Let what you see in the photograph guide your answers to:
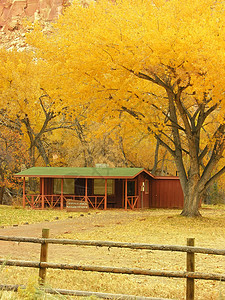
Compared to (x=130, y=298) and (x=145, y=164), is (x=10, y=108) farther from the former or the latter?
(x=130, y=298)

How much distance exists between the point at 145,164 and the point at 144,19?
3055 cm

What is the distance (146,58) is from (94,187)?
16.4 meters

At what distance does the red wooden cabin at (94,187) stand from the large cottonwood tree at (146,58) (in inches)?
360

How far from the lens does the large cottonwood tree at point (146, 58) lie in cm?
1829

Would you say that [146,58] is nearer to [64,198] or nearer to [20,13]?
[64,198]

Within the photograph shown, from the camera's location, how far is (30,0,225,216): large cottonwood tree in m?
18.3

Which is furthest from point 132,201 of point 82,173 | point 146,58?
point 146,58

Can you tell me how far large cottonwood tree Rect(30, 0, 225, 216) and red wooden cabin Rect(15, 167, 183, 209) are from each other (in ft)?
30.0

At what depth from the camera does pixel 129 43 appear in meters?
19.0

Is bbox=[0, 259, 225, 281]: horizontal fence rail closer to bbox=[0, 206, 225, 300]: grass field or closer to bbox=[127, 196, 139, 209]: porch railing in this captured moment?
bbox=[0, 206, 225, 300]: grass field

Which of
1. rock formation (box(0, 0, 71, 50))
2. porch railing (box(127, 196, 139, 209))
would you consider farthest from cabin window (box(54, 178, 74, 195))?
rock formation (box(0, 0, 71, 50))

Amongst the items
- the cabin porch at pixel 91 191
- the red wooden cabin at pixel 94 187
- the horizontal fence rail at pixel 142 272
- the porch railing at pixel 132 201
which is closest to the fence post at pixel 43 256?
the horizontal fence rail at pixel 142 272

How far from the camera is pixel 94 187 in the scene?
1347 inches

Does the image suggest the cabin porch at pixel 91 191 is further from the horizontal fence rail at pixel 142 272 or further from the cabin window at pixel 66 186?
the horizontal fence rail at pixel 142 272
